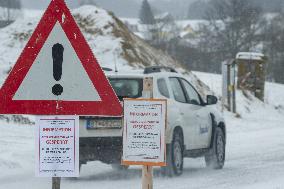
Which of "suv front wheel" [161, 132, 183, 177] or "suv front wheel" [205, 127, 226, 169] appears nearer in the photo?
"suv front wheel" [161, 132, 183, 177]

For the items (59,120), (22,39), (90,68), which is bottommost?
(59,120)

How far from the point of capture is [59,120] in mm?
6000

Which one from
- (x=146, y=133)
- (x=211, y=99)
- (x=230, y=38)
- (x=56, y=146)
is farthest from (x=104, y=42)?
(x=230, y=38)

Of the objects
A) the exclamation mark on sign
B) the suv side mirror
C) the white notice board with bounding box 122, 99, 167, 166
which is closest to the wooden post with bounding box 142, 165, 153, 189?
the white notice board with bounding box 122, 99, 167, 166

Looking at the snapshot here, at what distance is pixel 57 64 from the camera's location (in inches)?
239

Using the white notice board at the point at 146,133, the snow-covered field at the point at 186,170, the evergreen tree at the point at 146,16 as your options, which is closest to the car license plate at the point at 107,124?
the snow-covered field at the point at 186,170

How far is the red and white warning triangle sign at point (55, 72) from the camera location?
605 centimetres

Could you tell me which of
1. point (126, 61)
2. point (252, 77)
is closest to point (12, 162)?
point (126, 61)

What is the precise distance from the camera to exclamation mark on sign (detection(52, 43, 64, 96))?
6.06 meters

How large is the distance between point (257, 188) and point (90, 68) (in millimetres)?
5118

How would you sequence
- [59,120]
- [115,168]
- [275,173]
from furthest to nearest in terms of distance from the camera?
[115,168] < [275,173] < [59,120]

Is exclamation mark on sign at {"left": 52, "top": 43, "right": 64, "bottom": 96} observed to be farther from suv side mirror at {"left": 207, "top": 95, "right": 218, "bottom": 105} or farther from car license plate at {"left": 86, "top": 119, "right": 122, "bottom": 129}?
suv side mirror at {"left": 207, "top": 95, "right": 218, "bottom": 105}

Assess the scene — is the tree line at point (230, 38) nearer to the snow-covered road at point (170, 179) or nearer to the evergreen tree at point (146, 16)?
the evergreen tree at point (146, 16)

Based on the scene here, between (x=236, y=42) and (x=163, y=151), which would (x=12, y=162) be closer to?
(x=163, y=151)
